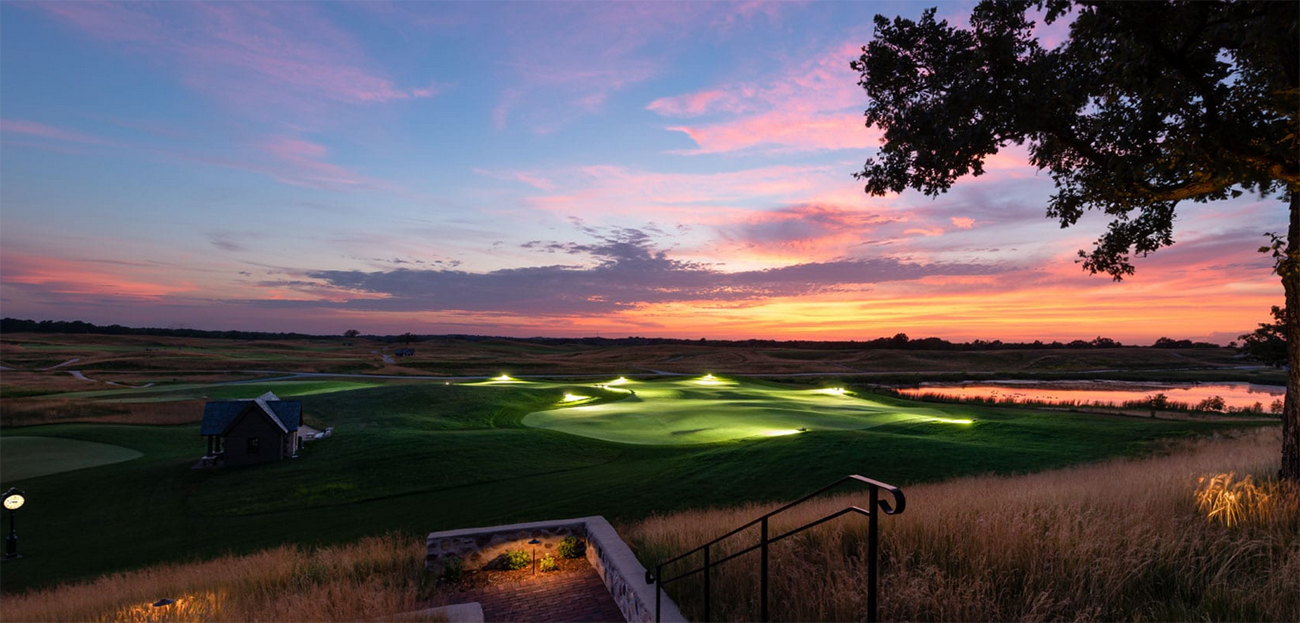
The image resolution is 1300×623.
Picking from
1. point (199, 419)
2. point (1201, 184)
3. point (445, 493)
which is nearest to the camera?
point (1201, 184)

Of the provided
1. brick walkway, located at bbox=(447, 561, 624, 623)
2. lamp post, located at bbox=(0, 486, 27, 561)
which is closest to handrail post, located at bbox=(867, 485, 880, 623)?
brick walkway, located at bbox=(447, 561, 624, 623)

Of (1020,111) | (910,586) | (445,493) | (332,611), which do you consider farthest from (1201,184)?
(445,493)

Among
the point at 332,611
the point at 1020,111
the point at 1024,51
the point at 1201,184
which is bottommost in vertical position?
the point at 332,611

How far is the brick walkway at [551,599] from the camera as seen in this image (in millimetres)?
9484

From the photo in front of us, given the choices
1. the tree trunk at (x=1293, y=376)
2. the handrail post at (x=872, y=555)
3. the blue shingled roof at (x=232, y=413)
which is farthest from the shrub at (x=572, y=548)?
the blue shingled roof at (x=232, y=413)

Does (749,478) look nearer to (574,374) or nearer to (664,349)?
(574,374)

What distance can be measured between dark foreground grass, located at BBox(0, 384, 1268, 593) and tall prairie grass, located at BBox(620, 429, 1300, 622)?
30.8 ft

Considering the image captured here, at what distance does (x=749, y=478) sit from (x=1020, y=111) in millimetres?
13680

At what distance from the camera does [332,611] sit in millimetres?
8445

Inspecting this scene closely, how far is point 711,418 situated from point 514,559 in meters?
23.7

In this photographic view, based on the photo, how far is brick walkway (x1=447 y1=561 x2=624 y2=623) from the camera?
9.48 m

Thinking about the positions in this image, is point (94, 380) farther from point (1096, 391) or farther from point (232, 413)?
point (1096, 391)

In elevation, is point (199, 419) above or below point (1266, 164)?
below

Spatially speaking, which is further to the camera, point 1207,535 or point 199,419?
point 199,419
